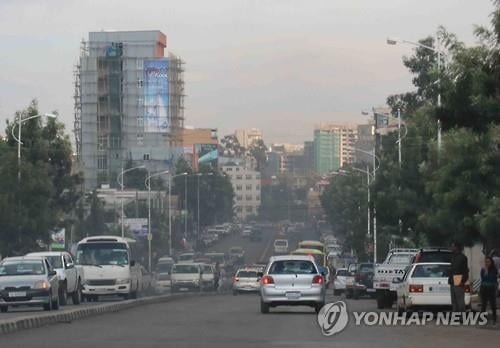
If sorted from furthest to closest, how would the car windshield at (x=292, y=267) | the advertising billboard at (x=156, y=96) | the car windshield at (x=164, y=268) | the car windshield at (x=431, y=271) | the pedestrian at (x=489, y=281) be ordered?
the advertising billboard at (x=156, y=96)
the car windshield at (x=164, y=268)
the car windshield at (x=292, y=267)
the car windshield at (x=431, y=271)
the pedestrian at (x=489, y=281)

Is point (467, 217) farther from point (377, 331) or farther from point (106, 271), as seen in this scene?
point (106, 271)

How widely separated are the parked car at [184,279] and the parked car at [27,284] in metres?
32.3

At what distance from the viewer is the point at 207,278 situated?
74.9m

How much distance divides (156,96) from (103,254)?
314 feet

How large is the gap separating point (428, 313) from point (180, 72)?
119m

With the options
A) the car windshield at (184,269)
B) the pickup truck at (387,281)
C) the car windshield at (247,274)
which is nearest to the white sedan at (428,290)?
the pickup truck at (387,281)

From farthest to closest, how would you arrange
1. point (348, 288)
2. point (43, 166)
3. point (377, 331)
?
point (43, 166)
point (348, 288)
point (377, 331)

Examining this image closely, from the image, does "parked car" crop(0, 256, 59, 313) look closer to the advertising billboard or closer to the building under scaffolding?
the building under scaffolding

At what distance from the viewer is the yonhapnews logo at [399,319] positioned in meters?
30.1

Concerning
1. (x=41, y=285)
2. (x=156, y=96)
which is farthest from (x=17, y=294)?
(x=156, y=96)

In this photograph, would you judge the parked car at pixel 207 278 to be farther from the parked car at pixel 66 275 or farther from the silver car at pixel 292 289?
the silver car at pixel 292 289

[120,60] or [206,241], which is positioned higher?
[120,60]

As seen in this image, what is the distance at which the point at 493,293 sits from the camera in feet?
101

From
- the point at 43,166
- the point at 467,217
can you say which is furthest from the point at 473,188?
the point at 43,166
